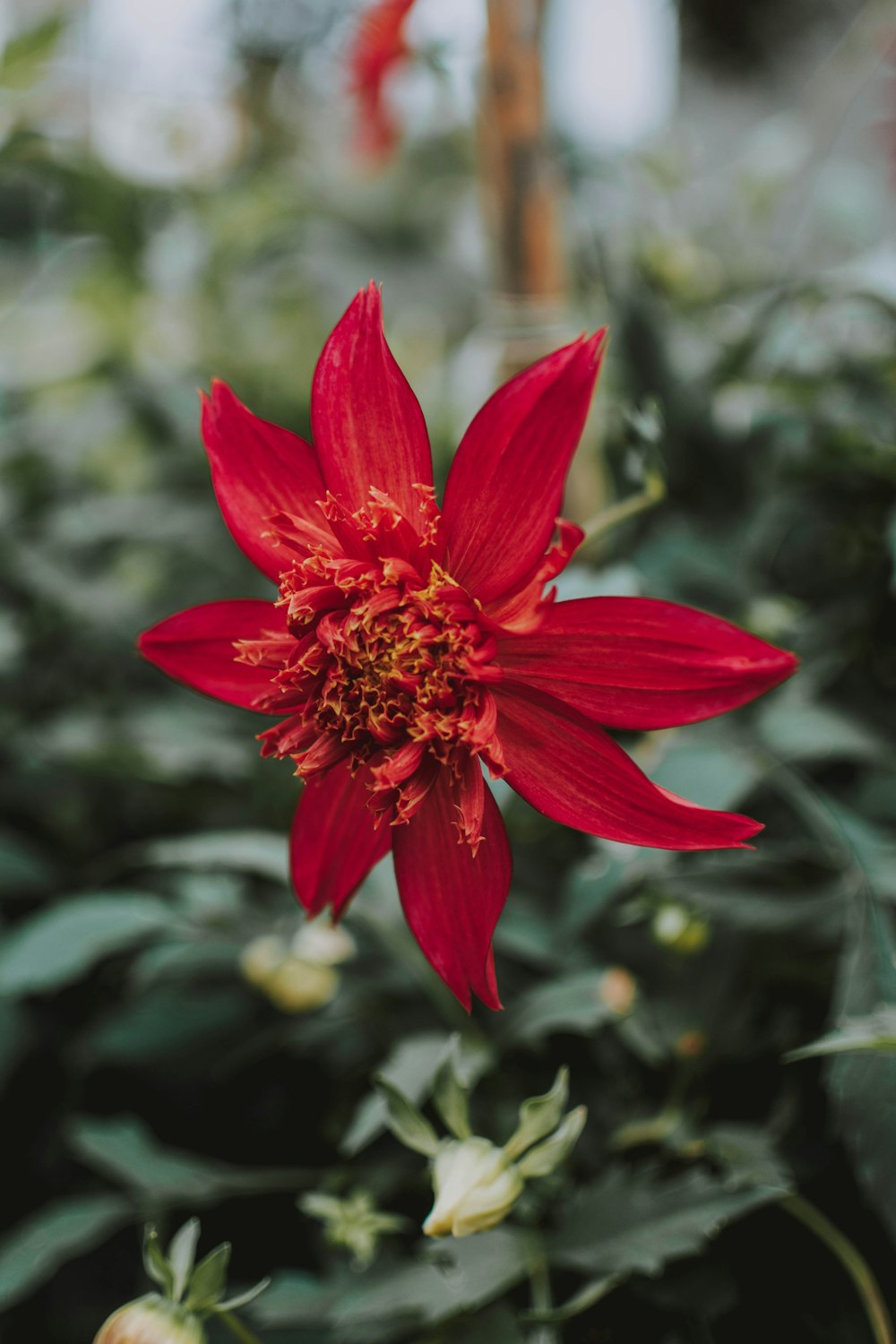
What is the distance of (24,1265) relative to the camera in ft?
1.63

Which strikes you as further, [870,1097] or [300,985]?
[300,985]

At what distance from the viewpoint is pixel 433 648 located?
1.23 ft

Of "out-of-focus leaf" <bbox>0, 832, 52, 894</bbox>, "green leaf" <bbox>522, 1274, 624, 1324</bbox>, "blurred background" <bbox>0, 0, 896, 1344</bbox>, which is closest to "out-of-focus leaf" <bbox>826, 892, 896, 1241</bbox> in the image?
"blurred background" <bbox>0, 0, 896, 1344</bbox>

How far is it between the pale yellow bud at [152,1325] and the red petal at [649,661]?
265 mm

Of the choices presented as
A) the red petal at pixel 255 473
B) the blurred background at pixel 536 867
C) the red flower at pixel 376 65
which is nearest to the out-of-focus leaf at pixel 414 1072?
the blurred background at pixel 536 867

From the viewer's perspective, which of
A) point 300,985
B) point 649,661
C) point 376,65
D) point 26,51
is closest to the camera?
point 649,661

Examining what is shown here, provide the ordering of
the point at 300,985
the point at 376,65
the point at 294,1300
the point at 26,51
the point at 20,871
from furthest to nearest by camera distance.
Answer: the point at 376,65, the point at 26,51, the point at 20,871, the point at 300,985, the point at 294,1300

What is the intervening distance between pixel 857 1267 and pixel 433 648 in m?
0.30

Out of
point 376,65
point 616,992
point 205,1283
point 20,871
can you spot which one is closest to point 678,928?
point 616,992

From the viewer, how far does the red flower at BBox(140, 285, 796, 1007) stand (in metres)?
0.33

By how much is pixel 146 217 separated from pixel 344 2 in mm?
1588

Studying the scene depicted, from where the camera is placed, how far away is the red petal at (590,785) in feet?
1.06

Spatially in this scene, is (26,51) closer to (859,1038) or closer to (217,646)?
(217,646)

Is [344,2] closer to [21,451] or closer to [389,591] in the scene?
[21,451]
